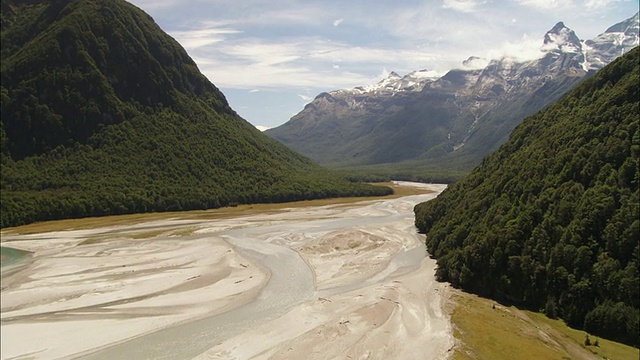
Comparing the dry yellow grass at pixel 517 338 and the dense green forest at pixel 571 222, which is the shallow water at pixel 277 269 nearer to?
the dense green forest at pixel 571 222

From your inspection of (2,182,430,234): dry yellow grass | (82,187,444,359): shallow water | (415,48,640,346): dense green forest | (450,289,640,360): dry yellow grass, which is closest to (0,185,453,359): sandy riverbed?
(82,187,444,359): shallow water

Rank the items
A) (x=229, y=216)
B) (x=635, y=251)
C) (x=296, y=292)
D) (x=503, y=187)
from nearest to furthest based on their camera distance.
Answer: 1. (x=635, y=251)
2. (x=296, y=292)
3. (x=503, y=187)
4. (x=229, y=216)

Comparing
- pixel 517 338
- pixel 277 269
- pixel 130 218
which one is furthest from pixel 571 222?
pixel 130 218

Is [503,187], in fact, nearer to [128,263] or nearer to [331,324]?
[331,324]

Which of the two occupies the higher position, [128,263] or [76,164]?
[76,164]

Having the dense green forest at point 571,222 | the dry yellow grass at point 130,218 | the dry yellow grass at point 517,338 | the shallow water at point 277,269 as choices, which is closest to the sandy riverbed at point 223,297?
the shallow water at point 277,269

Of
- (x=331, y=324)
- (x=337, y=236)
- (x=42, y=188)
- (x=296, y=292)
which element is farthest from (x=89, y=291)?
(x=42, y=188)

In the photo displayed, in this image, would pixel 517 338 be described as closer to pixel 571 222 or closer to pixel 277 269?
pixel 571 222
